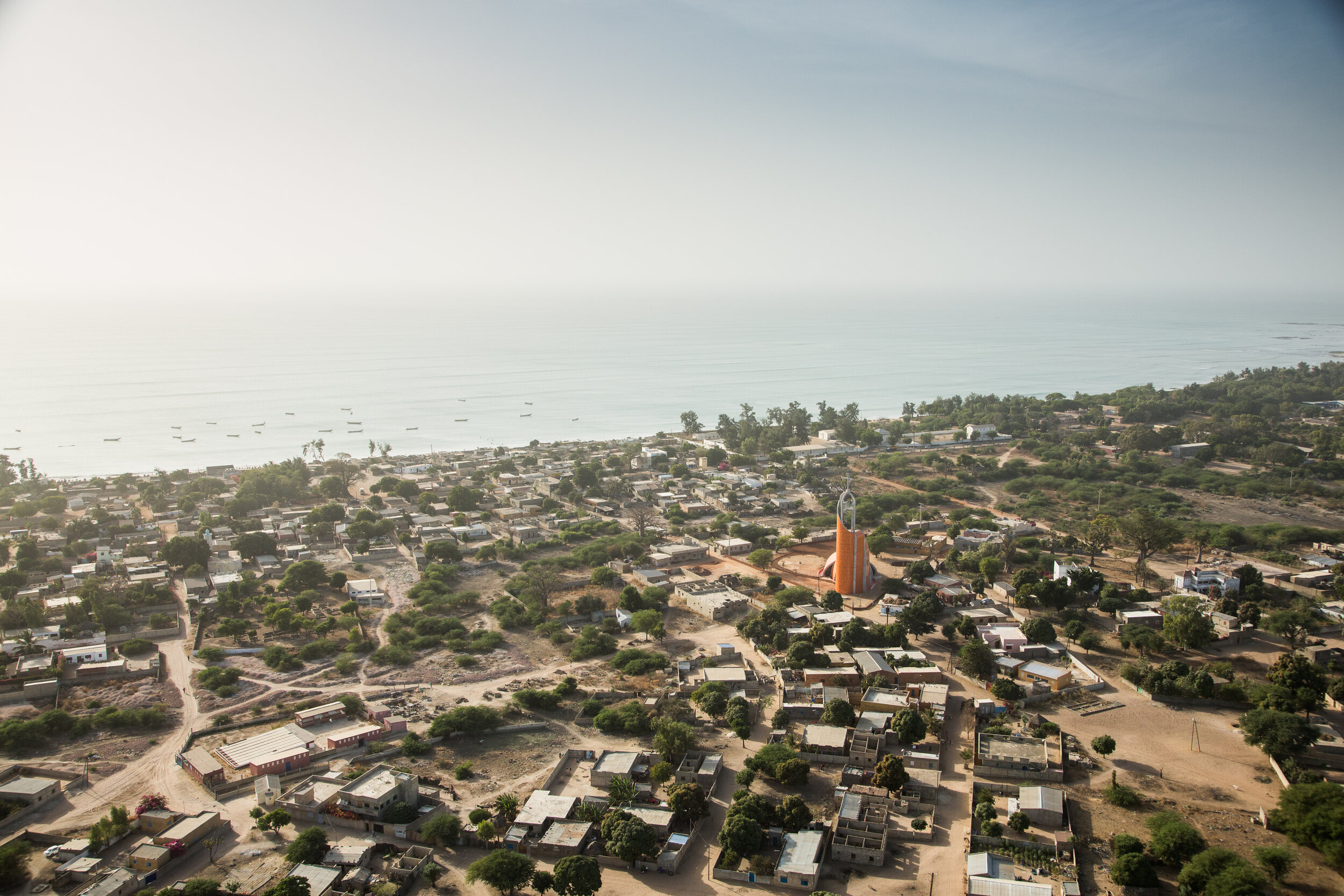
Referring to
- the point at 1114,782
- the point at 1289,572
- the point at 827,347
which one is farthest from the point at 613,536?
the point at 827,347

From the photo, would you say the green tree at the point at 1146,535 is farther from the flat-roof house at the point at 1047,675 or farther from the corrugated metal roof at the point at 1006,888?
the corrugated metal roof at the point at 1006,888

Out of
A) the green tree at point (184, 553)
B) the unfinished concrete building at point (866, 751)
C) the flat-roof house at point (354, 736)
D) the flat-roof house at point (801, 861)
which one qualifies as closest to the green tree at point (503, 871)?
the flat-roof house at point (801, 861)

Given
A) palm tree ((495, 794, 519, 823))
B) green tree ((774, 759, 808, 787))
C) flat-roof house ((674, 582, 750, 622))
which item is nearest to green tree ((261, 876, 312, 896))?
palm tree ((495, 794, 519, 823))

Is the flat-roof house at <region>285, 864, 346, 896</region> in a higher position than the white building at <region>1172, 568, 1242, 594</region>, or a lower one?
lower

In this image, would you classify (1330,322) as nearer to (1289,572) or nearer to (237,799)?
(1289,572)

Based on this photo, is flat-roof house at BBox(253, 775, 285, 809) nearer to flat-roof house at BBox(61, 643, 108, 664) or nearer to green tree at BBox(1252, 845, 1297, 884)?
flat-roof house at BBox(61, 643, 108, 664)

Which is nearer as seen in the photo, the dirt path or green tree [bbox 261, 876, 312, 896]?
green tree [bbox 261, 876, 312, 896]
